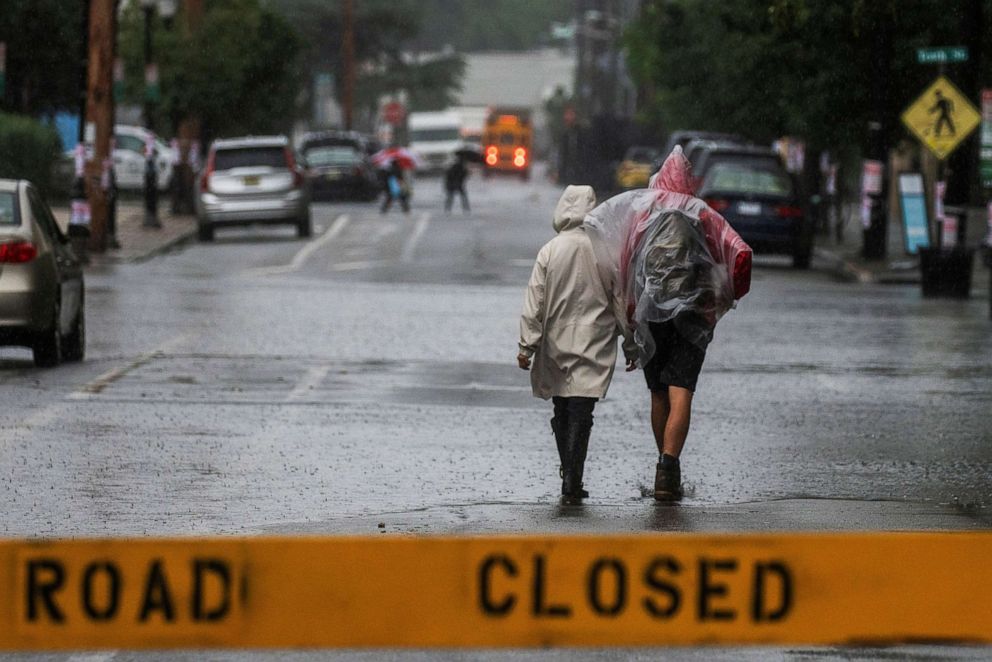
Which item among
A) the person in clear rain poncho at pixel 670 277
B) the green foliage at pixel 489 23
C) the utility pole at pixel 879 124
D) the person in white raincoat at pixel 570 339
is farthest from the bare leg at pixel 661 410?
the green foliage at pixel 489 23

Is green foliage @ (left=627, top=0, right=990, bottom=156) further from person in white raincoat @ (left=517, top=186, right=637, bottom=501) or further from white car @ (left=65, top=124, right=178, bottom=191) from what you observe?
person in white raincoat @ (left=517, top=186, right=637, bottom=501)

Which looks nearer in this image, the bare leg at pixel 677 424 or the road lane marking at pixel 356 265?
the bare leg at pixel 677 424

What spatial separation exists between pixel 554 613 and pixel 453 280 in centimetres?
2410

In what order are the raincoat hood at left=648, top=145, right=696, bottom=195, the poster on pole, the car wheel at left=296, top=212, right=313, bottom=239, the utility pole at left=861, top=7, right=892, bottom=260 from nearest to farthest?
the raincoat hood at left=648, top=145, right=696, bottom=195 → the poster on pole → the utility pole at left=861, top=7, right=892, bottom=260 → the car wheel at left=296, top=212, right=313, bottom=239

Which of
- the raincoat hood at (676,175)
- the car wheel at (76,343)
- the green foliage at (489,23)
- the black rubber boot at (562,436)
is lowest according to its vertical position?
the car wheel at (76,343)

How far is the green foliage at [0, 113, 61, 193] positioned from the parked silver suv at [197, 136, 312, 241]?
6541mm

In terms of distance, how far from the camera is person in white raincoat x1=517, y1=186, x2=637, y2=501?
10.7 metres

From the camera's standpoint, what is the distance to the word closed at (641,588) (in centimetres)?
477

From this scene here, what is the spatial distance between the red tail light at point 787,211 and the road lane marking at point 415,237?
544 centimetres

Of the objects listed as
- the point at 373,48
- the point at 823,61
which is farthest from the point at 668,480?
the point at 373,48

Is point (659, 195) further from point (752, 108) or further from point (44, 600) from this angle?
point (752, 108)

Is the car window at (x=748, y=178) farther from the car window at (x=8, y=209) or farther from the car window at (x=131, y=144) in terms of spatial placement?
the car window at (x=131, y=144)

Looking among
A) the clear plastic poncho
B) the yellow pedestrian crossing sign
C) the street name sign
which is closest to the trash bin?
the yellow pedestrian crossing sign

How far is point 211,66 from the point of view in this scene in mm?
45656
